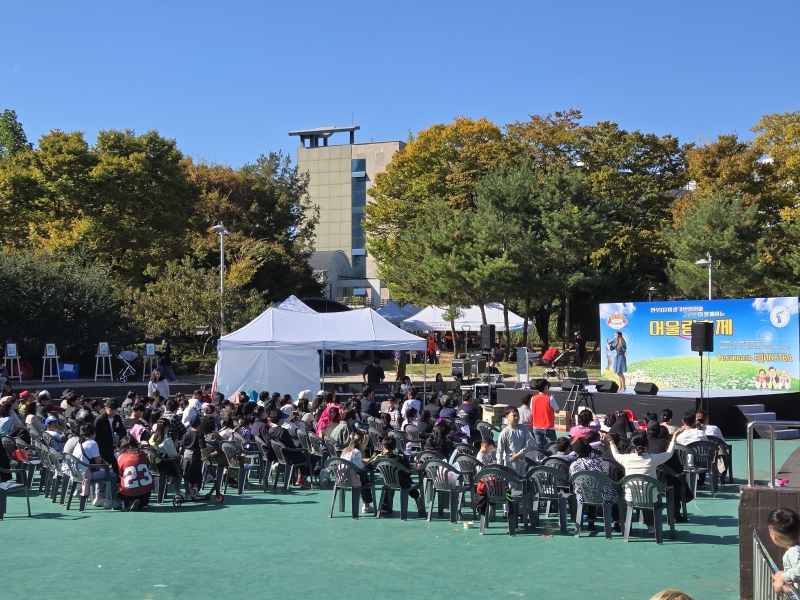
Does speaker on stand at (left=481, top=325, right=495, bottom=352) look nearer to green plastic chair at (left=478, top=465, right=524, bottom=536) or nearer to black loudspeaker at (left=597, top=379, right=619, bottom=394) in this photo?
black loudspeaker at (left=597, top=379, right=619, bottom=394)

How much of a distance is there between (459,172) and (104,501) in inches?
1484

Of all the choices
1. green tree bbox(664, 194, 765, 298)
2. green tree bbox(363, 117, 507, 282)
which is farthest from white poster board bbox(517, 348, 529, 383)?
green tree bbox(363, 117, 507, 282)

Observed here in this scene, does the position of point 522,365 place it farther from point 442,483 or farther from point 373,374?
point 442,483

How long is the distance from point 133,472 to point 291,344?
969 centimetres

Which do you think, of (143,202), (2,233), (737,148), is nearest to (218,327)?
(143,202)

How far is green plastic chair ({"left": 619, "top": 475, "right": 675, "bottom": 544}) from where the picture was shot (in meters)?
9.19

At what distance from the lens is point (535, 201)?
3903 cm

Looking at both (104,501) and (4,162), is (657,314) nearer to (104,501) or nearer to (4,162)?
(104,501)

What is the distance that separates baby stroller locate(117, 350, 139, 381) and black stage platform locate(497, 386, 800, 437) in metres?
17.5

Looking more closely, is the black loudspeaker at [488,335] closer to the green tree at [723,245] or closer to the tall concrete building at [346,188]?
the green tree at [723,245]

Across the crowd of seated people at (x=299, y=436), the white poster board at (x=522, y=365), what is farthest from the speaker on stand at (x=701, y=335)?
the white poster board at (x=522, y=365)

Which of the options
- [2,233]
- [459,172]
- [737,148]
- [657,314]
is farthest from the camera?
[459,172]

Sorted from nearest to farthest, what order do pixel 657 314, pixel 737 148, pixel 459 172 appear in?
pixel 657 314 → pixel 737 148 → pixel 459 172

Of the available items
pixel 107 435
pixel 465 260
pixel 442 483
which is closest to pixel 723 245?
pixel 465 260
